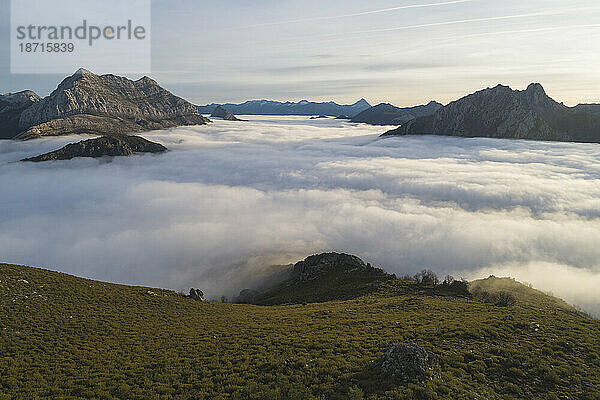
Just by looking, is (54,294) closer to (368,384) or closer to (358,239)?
(368,384)

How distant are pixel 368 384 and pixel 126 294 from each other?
52916 mm

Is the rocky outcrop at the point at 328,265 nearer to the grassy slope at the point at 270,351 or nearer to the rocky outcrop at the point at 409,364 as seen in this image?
the grassy slope at the point at 270,351

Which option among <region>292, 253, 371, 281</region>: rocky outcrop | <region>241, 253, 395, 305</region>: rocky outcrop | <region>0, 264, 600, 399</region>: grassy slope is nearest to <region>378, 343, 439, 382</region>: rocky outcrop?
<region>0, 264, 600, 399</region>: grassy slope

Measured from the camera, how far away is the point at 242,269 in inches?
6329

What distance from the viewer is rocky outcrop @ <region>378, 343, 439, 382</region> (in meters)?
21.7

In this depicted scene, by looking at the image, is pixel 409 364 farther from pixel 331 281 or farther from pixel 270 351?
pixel 331 281

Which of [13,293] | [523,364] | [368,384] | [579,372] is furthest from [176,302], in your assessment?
[579,372]

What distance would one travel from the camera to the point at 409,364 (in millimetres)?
21969

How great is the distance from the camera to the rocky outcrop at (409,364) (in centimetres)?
2166

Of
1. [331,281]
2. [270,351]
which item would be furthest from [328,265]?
[270,351]

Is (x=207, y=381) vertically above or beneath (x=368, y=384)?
beneath

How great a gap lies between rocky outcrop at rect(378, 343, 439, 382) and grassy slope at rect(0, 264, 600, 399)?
0.81 m

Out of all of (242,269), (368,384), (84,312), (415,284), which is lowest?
(242,269)

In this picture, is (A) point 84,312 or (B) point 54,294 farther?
(B) point 54,294
